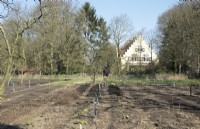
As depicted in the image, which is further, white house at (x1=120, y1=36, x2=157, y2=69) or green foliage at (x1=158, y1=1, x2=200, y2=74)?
white house at (x1=120, y1=36, x2=157, y2=69)

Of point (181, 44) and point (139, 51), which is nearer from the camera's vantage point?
point (181, 44)

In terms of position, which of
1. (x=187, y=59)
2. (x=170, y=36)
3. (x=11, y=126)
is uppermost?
(x=170, y=36)

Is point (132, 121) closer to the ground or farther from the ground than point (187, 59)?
closer to the ground

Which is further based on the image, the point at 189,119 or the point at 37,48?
the point at 37,48

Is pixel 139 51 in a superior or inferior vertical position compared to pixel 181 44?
superior

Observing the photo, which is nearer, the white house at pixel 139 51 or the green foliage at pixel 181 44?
the green foliage at pixel 181 44

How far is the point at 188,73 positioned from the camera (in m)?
55.9

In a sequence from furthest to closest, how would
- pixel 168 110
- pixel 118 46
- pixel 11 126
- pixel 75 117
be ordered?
1. pixel 118 46
2. pixel 168 110
3. pixel 75 117
4. pixel 11 126

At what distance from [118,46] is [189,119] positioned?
194ft

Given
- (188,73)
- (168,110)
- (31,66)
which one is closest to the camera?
(168,110)

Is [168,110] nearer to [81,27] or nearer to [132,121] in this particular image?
[132,121]

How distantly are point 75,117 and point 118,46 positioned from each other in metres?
58.4

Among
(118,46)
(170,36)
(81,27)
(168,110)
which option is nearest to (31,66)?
(81,27)

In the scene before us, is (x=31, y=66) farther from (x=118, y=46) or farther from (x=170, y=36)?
(x=170, y=36)
